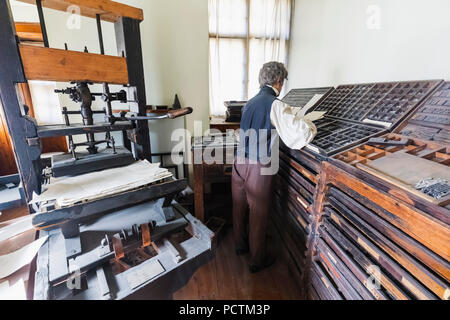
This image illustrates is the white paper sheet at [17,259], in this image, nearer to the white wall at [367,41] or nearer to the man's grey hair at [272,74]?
the man's grey hair at [272,74]

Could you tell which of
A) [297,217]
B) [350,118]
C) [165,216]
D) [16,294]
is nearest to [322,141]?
[350,118]

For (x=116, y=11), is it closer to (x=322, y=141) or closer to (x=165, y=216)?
(x=165, y=216)

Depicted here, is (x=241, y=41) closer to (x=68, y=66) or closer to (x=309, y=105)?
(x=309, y=105)

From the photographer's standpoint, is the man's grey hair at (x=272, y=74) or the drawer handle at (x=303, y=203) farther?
the man's grey hair at (x=272, y=74)

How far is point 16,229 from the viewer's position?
0.66m

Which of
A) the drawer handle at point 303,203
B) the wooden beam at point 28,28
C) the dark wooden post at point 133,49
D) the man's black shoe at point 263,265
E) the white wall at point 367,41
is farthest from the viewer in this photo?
the wooden beam at point 28,28

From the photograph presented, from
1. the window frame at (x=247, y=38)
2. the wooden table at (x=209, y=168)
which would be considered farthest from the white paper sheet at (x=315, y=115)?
the window frame at (x=247, y=38)

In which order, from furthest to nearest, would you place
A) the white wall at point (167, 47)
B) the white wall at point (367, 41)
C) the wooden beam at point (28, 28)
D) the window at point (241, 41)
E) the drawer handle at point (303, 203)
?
the window at point (241, 41) < the wooden beam at point (28, 28) < the white wall at point (167, 47) < the drawer handle at point (303, 203) < the white wall at point (367, 41)

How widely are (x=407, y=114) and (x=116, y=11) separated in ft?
5.12

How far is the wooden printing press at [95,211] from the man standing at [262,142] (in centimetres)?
73

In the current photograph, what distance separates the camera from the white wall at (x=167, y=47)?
6.48 ft

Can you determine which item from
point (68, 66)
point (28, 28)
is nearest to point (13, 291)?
point (68, 66)

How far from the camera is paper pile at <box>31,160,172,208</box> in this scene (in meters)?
0.71

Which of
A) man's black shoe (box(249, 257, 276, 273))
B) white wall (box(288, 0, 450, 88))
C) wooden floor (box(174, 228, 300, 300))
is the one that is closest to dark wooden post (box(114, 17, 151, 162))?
wooden floor (box(174, 228, 300, 300))
